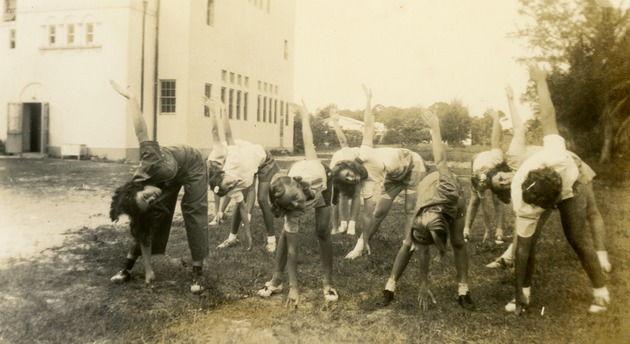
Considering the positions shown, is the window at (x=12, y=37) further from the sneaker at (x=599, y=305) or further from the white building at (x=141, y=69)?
the sneaker at (x=599, y=305)

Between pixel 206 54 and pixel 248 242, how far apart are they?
7.30 ft

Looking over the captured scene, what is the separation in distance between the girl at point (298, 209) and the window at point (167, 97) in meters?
2.75

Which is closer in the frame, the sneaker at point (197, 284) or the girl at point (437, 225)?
the girl at point (437, 225)

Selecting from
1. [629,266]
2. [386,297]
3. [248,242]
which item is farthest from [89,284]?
[629,266]

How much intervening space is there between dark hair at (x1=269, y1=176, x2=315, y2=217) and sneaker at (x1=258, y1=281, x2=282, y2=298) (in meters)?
0.57

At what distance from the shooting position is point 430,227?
3.04 metres

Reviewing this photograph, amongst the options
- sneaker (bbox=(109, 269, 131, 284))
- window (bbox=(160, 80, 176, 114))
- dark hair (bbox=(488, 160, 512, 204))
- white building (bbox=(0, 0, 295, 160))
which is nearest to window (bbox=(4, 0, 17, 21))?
white building (bbox=(0, 0, 295, 160))

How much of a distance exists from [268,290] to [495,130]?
7.23 feet

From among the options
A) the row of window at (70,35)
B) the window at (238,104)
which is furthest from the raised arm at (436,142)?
the row of window at (70,35)

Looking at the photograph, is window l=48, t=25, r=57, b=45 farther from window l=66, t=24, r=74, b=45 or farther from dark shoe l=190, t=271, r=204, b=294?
dark shoe l=190, t=271, r=204, b=294

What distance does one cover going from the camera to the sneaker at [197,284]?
3.43 metres

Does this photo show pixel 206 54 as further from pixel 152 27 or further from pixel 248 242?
pixel 248 242

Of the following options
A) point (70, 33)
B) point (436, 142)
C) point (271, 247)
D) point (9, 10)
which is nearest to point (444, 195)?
point (436, 142)

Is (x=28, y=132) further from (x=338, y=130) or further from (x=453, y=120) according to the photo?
(x=453, y=120)
